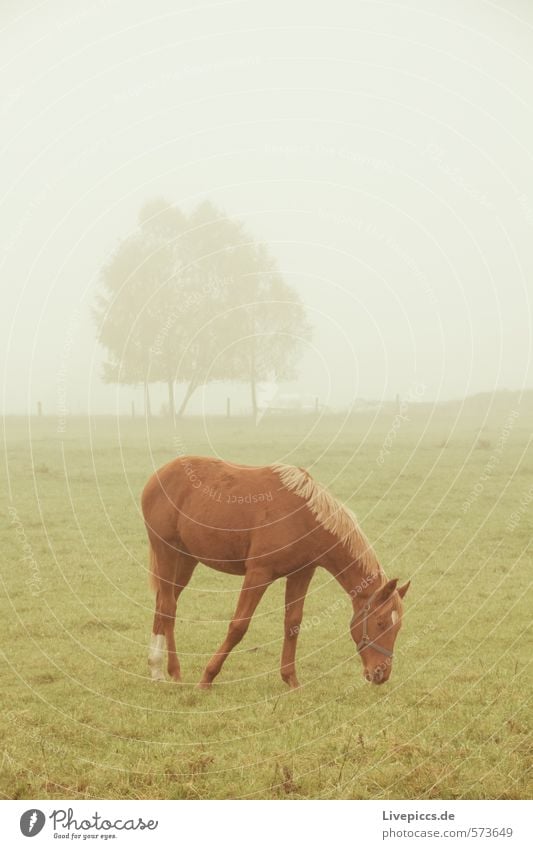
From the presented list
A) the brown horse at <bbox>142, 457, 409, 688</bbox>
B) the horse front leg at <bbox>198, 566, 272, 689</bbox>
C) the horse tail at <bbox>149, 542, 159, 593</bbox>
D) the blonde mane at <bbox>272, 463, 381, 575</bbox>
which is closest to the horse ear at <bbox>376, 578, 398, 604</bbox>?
the brown horse at <bbox>142, 457, 409, 688</bbox>

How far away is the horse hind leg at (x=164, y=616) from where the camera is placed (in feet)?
32.0

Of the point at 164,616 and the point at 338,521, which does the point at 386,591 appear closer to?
the point at 338,521

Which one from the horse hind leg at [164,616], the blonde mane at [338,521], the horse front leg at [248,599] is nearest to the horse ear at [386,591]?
the blonde mane at [338,521]

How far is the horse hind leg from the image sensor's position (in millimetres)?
9766

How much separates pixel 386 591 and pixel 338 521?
3.32 feet

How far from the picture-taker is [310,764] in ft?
23.4

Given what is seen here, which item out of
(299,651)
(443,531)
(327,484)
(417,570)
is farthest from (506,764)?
(327,484)

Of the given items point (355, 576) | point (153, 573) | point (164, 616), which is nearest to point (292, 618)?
point (355, 576)

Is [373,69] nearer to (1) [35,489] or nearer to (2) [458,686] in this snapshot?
(2) [458,686]

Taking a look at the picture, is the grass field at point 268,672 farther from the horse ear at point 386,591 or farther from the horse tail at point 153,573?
the horse ear at point 386,591
